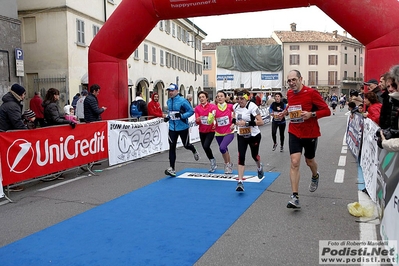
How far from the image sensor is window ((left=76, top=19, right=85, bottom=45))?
23406 mm

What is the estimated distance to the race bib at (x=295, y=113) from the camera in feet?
20.0

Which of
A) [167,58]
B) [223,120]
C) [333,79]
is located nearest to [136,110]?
[223,120]

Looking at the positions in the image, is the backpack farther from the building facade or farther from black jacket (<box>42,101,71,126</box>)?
the building facade

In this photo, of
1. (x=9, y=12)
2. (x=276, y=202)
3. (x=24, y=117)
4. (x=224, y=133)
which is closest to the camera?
(x=276, y=202)

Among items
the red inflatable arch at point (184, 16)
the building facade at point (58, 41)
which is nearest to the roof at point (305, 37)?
the building facade at point (58, 41)

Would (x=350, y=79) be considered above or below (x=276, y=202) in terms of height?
above

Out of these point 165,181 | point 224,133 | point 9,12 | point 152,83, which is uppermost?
point 9,12

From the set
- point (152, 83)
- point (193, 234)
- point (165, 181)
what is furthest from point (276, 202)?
point (152, 83)

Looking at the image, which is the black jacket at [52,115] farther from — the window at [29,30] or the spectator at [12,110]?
the window at [29,30]

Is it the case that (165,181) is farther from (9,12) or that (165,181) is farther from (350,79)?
(350,79)

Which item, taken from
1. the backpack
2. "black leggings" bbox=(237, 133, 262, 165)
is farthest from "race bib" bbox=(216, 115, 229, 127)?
the backpack

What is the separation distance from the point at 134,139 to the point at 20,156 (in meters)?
4.30

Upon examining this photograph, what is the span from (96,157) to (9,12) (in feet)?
38.4

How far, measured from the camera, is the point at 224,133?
8914 mm
